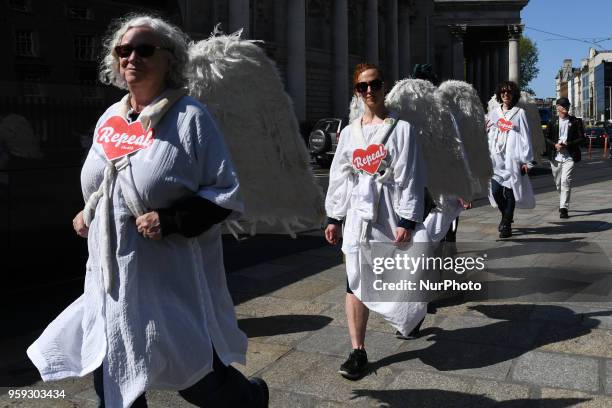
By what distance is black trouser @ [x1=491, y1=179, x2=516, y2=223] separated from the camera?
9.04 metres

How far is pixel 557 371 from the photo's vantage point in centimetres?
397

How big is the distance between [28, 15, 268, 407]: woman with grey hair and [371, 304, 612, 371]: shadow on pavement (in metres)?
1.84

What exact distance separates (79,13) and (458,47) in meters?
63.1

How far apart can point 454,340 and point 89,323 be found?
271 cm

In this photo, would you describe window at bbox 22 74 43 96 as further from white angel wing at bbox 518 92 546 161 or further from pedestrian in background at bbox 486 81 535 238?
white angel wing at bbox 518 92 546 161

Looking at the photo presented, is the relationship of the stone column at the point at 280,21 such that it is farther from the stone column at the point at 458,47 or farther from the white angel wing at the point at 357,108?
the white angel wing at the point at 357,108

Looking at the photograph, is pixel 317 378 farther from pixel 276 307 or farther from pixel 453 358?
pixel 276 307

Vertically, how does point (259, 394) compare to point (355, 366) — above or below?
above

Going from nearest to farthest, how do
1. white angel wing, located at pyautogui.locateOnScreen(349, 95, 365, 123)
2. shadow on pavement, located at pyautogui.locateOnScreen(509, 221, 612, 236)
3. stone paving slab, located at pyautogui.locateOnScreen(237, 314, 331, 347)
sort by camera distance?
1. white angel wing, located at pyautogui.locateOnScreen(349, 95, 365, 123)
2. stone paving slab, located at pyautogui.locateOnScreen(237, 314, 331, 347)
3. shadow on pavement, located at pyautogui.locateOnScreen(509, 221, 612, 236)

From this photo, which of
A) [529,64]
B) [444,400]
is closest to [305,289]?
[444,400]

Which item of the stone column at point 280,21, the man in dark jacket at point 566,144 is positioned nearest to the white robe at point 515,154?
the man in dark jacket at point 566,144

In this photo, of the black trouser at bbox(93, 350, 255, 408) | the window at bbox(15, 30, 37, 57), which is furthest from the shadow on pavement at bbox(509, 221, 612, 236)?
the black trouser at bbox(93, 350, 255, 408)

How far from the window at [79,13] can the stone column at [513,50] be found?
6583 cm

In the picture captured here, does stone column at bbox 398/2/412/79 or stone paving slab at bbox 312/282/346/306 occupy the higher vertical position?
stone column at bbox 398/2/412/79
